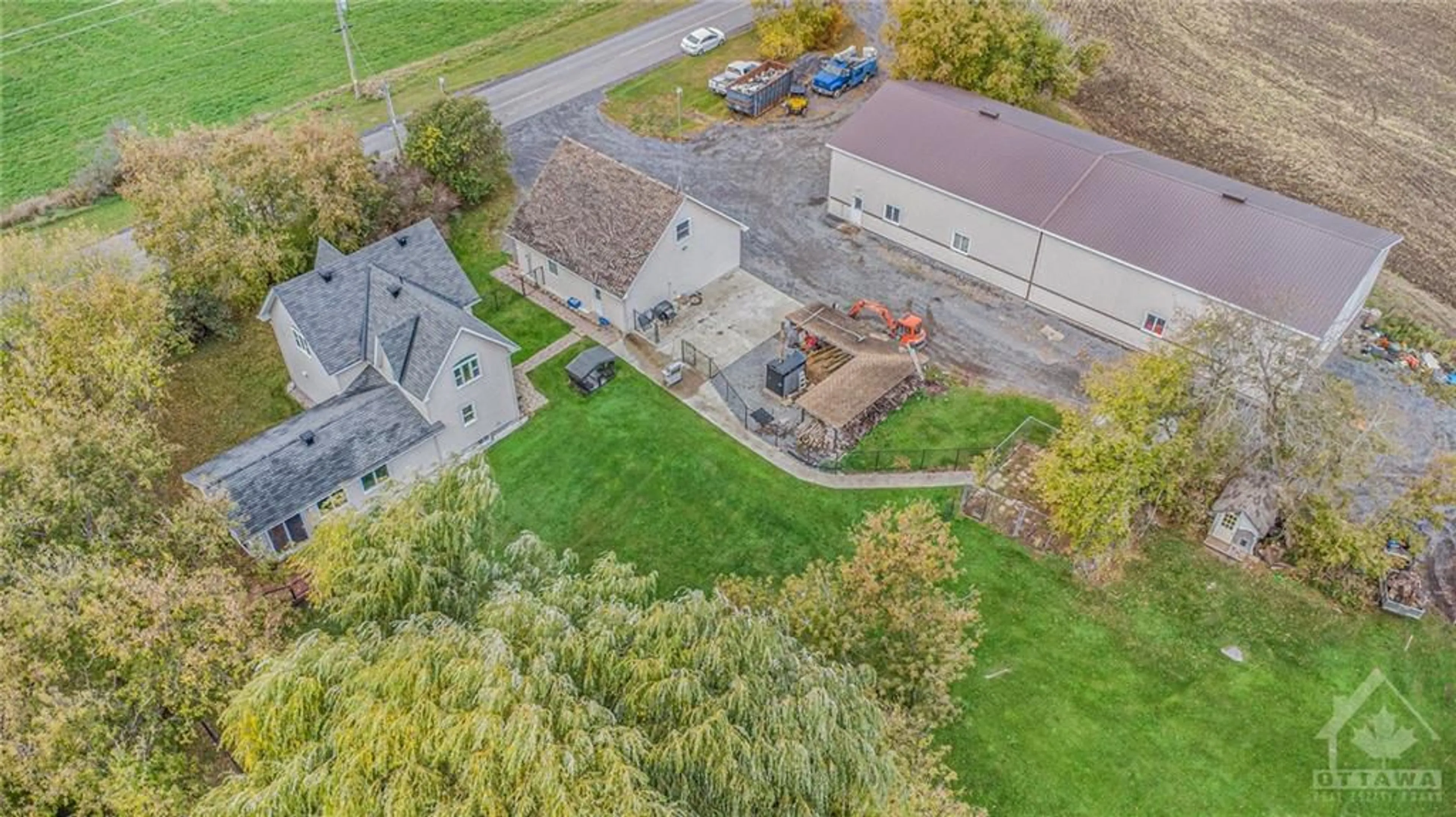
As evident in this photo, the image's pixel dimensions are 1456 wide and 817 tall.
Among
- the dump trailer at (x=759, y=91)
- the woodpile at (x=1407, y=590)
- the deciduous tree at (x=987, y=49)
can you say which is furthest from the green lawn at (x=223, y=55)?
the woodpile at (x=1407, y=590)

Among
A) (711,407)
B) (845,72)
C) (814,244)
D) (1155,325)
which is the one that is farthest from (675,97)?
(1155,325)

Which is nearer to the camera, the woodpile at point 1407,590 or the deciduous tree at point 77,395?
the deciduous tree at point 77,395

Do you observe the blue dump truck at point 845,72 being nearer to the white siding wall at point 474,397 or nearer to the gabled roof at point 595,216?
the gabled roof at point 595,216

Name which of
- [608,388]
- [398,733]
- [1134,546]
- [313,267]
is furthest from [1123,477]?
[313,267]

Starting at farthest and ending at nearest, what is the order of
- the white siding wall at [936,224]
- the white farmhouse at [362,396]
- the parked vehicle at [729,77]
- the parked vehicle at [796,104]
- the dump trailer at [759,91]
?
the parked vehicle at [729,77]
the parked vehicle at [796,104]
the dump trailer at [759,91]
the white siding wall at [936,224]
the white farmhouse at [362,396]

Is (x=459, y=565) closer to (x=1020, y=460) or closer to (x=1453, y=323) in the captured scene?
(x=1020, y=460)

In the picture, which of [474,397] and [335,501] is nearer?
[335,501]

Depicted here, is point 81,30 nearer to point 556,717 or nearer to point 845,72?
point 845,72
